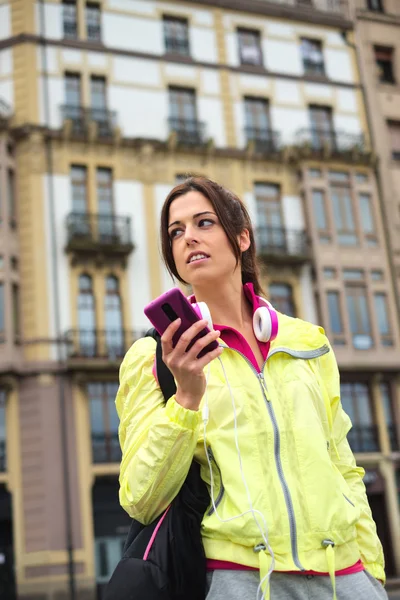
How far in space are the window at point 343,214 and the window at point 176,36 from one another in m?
7.12

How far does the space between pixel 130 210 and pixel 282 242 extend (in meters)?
5.18

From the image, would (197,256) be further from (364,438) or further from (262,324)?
(364,438)

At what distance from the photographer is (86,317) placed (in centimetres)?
2144

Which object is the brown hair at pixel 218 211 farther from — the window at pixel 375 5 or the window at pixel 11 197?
the window at pixel 375 5

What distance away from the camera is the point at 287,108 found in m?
25.9

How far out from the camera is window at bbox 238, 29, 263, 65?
26.0m

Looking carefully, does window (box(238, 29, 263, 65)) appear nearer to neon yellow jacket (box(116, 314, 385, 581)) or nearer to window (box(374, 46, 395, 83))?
window (box(374, 46, 395, 83))

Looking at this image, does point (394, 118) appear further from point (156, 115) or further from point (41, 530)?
point (41, 530)

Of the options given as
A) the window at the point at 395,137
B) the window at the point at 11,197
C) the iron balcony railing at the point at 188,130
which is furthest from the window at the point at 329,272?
the window at the point at 11,197

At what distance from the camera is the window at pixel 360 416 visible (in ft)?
75.4

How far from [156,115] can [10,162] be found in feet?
17.2

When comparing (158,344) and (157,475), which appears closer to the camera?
(157,475)

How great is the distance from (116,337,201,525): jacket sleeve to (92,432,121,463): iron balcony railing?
61.0ft

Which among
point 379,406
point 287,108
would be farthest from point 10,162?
point 379,406
